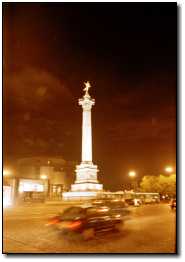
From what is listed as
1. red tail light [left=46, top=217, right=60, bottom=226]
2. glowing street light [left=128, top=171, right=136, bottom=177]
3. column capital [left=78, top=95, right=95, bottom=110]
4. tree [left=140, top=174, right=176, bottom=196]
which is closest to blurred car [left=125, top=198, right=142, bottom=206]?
tree [left=140, top=174, right=176, bottom=196]

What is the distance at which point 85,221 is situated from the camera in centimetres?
438

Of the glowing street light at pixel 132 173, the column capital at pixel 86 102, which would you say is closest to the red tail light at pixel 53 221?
the glowing street light at pixel 132 173

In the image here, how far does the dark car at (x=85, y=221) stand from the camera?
14.1 feet

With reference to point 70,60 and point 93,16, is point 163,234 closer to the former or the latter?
point 70,60

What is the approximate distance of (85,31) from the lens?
5109 millimetres

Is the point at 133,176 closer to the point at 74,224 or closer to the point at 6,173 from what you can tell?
the point at 74,224

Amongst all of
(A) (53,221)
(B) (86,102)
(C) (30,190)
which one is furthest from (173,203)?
(C) (30,190)

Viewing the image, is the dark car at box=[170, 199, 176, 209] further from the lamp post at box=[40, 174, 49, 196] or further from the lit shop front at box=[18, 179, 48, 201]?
the lamp post at box=[40, 174, 49, 196]

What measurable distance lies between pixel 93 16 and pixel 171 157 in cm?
244

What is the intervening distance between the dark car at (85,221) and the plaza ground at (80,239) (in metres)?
0.09

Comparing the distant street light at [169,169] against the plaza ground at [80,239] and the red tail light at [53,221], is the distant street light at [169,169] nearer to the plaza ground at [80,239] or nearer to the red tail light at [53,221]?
the plaza ground at [80,239]

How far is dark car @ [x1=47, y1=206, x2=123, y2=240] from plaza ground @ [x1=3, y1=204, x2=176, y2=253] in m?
0.09

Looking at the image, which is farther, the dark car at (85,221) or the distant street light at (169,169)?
the distant street light at (169,169)

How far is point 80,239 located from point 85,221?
0.26 m
